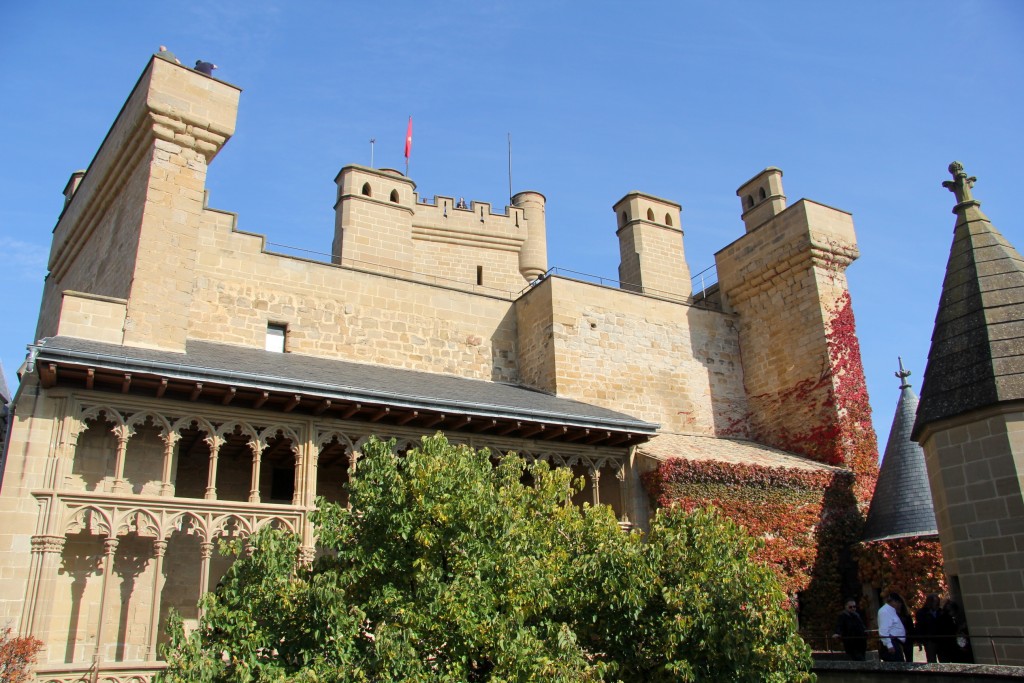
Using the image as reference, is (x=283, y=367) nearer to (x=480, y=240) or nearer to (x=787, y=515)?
(x=787, y=515)

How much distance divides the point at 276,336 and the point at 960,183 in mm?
13247

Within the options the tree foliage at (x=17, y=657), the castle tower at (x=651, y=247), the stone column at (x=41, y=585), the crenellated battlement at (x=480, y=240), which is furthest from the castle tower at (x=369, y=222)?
the tree foliage at (x=17, y=657)

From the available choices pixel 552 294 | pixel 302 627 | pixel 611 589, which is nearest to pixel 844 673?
pixel 611 589

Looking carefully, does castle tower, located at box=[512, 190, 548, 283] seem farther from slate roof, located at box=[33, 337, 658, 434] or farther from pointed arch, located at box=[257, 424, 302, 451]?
pointed arch, located at box=[257, 424, 302, 451]

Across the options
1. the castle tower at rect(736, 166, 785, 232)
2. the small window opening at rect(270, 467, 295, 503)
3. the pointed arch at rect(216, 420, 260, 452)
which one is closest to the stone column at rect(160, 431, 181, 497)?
the pointed arch at rect(216, 420, 260, 452)

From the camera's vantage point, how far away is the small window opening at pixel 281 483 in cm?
1625

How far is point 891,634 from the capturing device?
12.1 m

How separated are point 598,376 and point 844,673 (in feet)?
31.4

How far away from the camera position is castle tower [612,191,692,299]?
25.3 m

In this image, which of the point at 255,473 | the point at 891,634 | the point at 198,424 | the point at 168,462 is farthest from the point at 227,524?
the point at 891,634

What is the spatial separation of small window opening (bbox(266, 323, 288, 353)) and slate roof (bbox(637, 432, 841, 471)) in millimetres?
7748

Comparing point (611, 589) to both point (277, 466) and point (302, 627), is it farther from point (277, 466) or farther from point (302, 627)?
point (277, 466)

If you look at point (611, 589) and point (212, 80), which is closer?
point (611, 589)

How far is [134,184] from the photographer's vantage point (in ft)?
55.2
